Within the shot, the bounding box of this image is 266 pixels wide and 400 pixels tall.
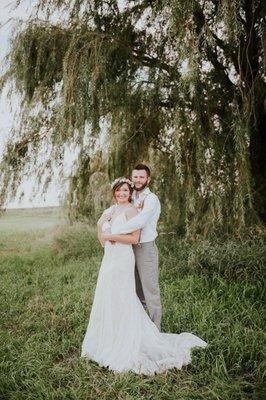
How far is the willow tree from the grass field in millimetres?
756

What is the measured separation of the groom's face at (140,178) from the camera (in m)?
3.82

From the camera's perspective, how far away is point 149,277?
3.77m

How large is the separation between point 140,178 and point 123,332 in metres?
1.25

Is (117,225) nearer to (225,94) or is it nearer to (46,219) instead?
(225,94)

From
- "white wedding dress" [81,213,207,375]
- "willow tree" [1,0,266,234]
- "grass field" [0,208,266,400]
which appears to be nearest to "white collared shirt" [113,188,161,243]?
"white wedding dress" [81,213,207,375]

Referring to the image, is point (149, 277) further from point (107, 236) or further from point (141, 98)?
point (141, 98)

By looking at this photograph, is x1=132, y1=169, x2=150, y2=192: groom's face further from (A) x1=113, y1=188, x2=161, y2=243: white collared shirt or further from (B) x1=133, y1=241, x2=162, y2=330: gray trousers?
(B) x1=133, y1=241, x2=162, y2=330: gray trousers

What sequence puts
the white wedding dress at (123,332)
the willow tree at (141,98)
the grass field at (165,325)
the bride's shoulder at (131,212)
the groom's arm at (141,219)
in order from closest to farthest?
the grass field at (165,325)
the white wedding dress at (123,332)
the groom's arm at (141,219)
the bride's shoulder at (131,212)
the willow tree at (141,98)

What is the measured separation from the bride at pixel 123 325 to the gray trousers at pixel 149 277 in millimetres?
121

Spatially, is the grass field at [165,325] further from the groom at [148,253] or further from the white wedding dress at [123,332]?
the groom at [148,253]

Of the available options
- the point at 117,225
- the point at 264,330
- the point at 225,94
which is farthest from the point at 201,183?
the point at 264,330

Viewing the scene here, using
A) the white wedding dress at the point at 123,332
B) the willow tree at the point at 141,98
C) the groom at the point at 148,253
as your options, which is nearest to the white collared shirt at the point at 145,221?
the groom at the point at 148,253

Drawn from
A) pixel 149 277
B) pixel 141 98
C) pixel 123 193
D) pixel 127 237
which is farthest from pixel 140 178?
pixel 141 98

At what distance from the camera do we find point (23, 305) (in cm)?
532
